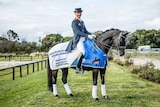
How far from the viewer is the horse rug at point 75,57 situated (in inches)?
284

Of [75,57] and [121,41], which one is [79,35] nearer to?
[75,57]

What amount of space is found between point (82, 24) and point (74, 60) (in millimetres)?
1098

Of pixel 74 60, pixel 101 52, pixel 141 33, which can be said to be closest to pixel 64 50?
pixel 74 60

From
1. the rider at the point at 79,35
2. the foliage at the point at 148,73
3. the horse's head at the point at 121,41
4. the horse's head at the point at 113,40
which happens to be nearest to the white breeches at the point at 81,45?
the rider at the point at 79,35

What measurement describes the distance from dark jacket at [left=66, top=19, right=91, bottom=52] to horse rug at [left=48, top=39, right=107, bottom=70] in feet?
0.58

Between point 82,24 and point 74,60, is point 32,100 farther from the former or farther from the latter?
point 82,24

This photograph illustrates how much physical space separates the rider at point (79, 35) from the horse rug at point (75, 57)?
12cm

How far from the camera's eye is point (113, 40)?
7.26 metres

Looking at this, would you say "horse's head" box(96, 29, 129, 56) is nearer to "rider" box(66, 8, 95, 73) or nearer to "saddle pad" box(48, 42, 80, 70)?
"rider" box(66, 8, 95, 73)

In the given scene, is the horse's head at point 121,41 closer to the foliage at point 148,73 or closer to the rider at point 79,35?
the rider at point 79,35

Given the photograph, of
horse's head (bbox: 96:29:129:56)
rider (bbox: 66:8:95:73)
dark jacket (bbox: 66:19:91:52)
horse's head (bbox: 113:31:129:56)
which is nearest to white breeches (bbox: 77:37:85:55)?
rider (bbox: 66:8:95:73)

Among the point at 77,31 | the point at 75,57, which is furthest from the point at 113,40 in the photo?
the point at 75,57

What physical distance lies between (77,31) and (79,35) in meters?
0.13

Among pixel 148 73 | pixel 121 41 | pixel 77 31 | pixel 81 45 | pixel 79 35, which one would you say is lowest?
pixel 148 73
